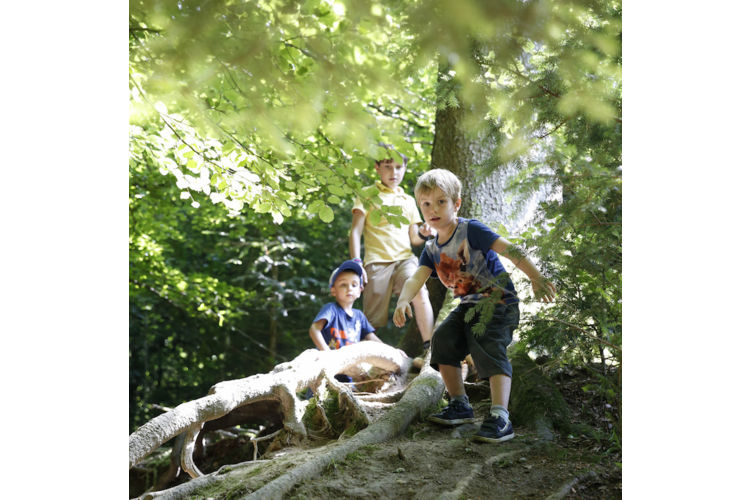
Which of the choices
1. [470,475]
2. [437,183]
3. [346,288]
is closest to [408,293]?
[437,183]

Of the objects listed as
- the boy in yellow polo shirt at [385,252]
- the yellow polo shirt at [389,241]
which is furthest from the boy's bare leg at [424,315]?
the yellow polo shirt at [389,241]

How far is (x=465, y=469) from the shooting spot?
80.5 inches

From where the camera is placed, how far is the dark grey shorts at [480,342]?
2.53m

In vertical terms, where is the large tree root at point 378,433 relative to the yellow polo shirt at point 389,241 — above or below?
below

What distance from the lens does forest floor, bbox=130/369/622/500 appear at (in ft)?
6.05

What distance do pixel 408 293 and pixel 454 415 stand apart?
0.71m

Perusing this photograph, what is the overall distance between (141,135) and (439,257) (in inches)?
71.1

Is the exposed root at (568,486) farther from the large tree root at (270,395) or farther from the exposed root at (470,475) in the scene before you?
the large tree root at (270,395)

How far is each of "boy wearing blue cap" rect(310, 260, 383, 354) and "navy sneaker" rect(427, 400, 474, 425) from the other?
1.42 metres

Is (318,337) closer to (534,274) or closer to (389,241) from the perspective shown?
(389,241)

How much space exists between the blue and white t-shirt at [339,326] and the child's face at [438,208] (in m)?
1.59

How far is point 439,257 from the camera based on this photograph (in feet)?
9.34

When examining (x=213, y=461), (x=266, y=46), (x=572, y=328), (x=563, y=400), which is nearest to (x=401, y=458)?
(x=572, y=328)
